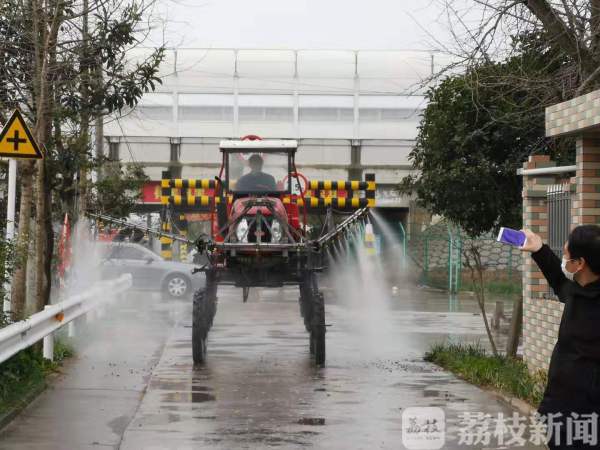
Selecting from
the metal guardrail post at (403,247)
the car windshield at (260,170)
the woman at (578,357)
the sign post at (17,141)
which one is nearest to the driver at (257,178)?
the car windshield at (260,170)

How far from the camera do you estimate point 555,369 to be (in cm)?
634

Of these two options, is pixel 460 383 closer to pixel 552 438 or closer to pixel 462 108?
pixel 462 108

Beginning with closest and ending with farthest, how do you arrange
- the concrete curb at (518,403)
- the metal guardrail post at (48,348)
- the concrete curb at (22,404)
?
the concrete curb at (22,404) < the concrete curb at (518,403) < the metal guardrail post at (48,348)

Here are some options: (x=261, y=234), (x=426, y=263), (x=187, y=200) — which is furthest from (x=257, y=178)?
(x=426, y=263)

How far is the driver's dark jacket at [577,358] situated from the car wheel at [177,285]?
24.3 meters

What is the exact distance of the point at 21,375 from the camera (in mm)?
11938

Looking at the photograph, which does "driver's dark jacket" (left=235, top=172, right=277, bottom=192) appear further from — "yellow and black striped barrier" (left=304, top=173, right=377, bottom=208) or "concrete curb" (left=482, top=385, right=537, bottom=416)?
"concrete curb" (left=482, top=385, right=537, bottom=416)

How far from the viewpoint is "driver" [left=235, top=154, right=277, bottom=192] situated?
669 inches

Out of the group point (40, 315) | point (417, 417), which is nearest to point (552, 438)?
point (417, 417)

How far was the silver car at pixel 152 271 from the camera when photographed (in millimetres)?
30344

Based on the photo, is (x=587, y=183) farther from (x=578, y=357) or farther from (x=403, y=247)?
(x=403, y=247)

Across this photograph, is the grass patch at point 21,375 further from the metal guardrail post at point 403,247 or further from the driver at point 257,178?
the metal guardrail post at point 403,247

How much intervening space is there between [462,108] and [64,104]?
208 inches

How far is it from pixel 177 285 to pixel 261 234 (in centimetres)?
1503
